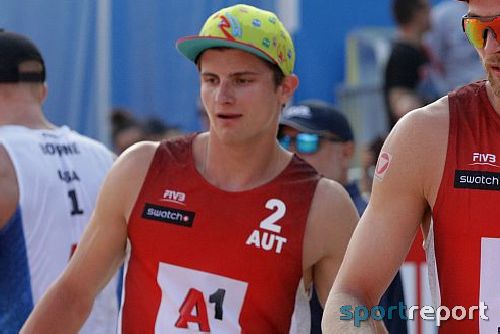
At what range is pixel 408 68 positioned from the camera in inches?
339

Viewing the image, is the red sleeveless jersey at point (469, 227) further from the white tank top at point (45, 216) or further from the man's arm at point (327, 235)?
the white tank top at point (45, 216)

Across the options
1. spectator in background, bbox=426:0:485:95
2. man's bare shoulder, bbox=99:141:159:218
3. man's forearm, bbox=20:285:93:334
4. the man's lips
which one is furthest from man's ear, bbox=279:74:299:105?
spectator in background, bbox=426:0:485:95

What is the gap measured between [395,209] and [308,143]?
2.59 metres

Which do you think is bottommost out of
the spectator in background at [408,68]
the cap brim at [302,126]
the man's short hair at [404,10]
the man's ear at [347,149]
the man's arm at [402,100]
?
the man's ear at [347,149]

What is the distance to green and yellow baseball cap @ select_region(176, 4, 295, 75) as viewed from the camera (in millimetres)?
4242

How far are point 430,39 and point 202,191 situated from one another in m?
5.04

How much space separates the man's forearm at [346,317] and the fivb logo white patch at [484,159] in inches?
18.5

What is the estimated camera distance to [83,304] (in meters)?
4.20

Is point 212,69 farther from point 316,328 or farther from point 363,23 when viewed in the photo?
point 363,23

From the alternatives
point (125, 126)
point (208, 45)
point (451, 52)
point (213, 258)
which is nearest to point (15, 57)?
point (208, 45)

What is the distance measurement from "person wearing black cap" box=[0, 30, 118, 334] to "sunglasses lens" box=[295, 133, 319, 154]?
889 mm

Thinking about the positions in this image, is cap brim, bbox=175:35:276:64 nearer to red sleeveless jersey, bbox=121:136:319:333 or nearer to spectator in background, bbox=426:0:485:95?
red sleeveless jersey, bbox=121:136:319:333

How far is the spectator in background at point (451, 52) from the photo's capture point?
882 centimetres

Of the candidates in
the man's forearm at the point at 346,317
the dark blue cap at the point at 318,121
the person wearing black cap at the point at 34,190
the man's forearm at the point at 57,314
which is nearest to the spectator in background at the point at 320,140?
the dark blue cap at the point at 318,121
